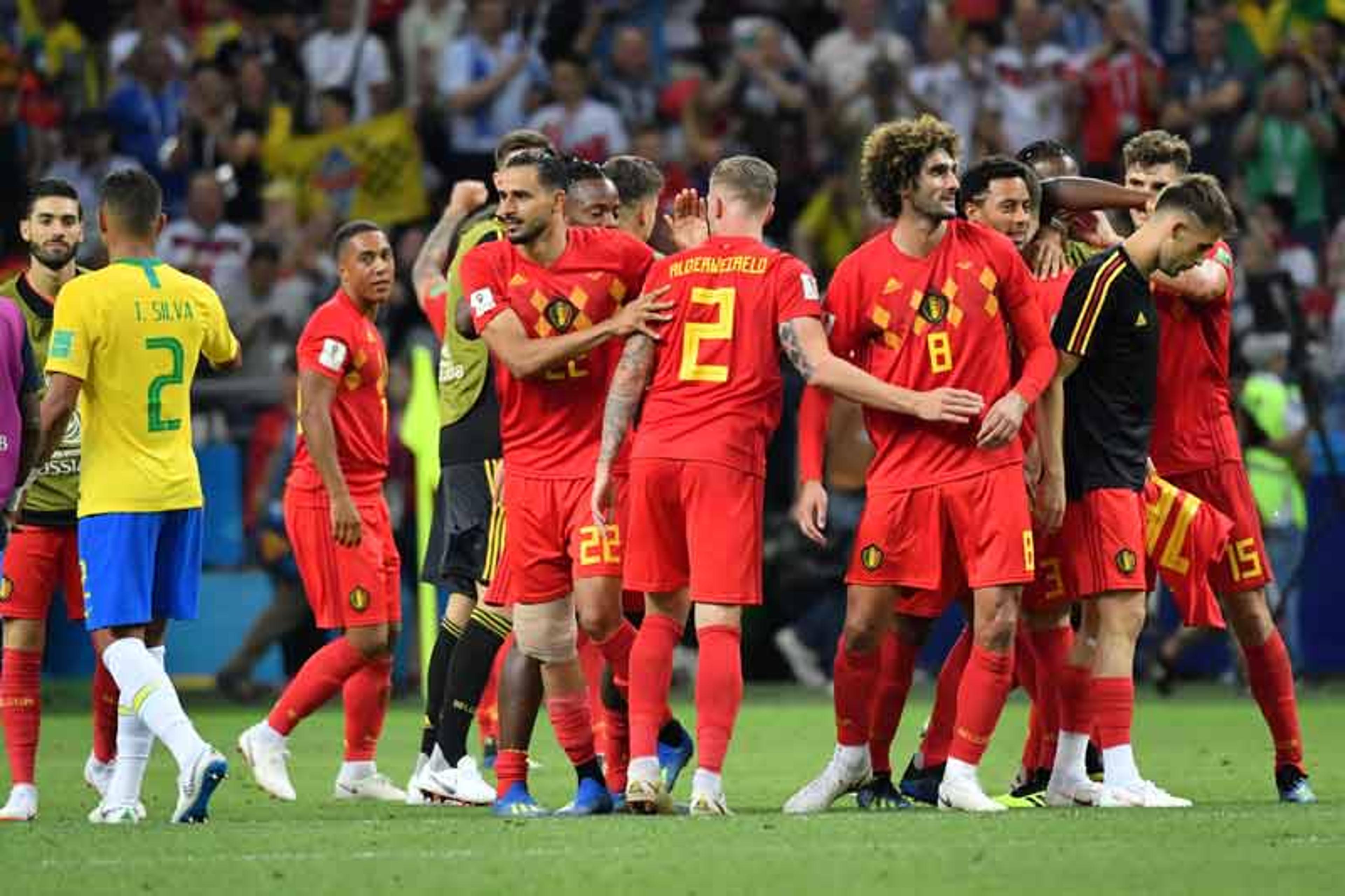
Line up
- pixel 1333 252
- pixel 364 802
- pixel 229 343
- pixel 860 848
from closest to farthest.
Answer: pixel 860 848 < pixel 229 343 < pixel 364 802 < pixel 1333 252

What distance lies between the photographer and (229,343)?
1073cm

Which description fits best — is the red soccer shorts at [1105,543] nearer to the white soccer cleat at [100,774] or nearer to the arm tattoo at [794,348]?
the arm tattoo at [794,348]

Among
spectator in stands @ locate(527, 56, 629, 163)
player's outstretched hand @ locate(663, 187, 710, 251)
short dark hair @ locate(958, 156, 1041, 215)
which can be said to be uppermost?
spectator in stands @ locate(527, 56, 629, 163)

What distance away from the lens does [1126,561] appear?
10.4 meters

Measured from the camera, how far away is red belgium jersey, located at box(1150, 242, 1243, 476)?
35.9 feet

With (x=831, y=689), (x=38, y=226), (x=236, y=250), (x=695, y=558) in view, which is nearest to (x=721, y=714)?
(x=695, y=558)

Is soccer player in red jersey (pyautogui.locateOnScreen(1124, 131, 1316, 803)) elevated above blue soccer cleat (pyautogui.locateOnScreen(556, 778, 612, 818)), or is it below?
above

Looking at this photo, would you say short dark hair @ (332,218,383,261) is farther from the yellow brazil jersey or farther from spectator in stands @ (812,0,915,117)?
spectator in stands @ (812,0,915,117)

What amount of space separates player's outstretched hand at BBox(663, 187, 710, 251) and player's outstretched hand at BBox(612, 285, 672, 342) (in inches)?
35.2

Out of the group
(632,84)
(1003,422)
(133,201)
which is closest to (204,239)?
(632,84)

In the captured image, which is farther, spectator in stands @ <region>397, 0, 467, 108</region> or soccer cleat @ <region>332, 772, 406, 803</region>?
spectator in stands @ <region>397, 0, 467, 108</region>

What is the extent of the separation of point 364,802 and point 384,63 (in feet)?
37.4

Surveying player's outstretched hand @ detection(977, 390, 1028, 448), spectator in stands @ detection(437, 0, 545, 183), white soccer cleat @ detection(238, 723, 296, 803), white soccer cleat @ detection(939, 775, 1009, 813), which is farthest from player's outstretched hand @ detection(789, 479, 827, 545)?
spectator in stands @ detection(437, 0, 545, 183)

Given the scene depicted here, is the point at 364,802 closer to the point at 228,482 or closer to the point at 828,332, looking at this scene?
the point at 828,332
